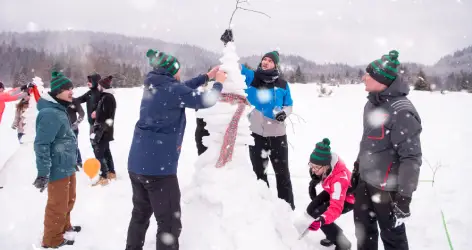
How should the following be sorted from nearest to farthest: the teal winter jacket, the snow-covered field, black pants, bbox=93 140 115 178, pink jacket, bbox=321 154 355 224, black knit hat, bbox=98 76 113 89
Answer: the teal winter jacket
pink jacket, bbox=321 154 355 224
the snow-covered field
black knit hat, bbox=98 76 113 89
black pants, bbox=93 140 115 178

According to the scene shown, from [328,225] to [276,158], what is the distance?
1138 mm

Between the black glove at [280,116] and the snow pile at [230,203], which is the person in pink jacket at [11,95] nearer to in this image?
the snow pile at [230,203]

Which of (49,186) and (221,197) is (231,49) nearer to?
(221,197)

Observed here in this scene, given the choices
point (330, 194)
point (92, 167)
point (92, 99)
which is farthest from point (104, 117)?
point (330, 194)

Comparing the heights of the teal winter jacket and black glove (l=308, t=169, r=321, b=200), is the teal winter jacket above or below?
above

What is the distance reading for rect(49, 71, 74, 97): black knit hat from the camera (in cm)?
353

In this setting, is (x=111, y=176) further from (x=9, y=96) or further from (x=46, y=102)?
(x=46, y=102)

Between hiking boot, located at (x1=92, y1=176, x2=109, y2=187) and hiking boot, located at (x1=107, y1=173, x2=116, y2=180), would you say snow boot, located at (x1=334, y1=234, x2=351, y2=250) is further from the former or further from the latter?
hiking boot, located at (x1=107, y1=173, x2=116, y2=180)

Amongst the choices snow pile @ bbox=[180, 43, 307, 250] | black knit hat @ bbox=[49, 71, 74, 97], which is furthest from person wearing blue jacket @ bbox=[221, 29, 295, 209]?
black knit hat @ bbox=[49, 71, 74, 97]

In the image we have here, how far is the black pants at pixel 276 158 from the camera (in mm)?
4323

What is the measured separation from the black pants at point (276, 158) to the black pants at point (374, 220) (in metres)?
1.33

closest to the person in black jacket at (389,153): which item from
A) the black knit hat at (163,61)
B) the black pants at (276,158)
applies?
the black pants at (276,158)

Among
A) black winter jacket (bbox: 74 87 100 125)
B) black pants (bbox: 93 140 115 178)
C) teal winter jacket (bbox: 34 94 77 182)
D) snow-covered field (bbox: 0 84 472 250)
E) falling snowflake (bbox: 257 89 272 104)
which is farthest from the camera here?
black winter jacket (bbox: 74 87 100 125)

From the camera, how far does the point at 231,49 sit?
141 inches
